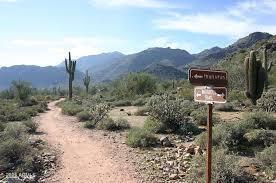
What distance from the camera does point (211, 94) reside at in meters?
7.20

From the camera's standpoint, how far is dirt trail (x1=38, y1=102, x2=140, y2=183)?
36.7 feet

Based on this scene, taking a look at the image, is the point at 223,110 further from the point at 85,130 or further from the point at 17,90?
the point at 17,90

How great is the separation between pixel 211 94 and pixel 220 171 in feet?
10.3

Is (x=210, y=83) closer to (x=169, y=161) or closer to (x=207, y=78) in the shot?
(x=207, y=78)

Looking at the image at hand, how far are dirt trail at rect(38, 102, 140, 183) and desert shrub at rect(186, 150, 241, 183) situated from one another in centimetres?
165

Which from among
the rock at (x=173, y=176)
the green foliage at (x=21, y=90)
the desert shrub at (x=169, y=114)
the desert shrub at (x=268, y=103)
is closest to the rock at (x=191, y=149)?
the rock at (x=173, y=176)

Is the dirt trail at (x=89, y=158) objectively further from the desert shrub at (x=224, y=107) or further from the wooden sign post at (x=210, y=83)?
the desert shrub at (x=224, y=107)

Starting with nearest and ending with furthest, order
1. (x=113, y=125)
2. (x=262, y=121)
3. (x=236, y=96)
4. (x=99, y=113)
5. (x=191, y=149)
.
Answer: (x=191, y=149)
(x=262, y=121)
(x=113, y=125)
(x=99, y=113)
(x=236, y=96)

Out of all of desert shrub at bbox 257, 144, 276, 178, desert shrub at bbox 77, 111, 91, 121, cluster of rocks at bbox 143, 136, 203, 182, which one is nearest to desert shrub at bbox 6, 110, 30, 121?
desert shrub at bbox 77, 111, 91, 121

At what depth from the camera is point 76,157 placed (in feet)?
44.7

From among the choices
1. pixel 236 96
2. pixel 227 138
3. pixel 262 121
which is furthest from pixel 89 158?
pixel 236 96

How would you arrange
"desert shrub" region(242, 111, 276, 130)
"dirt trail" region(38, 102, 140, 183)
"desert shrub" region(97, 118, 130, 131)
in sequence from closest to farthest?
"dirt trail" region(38, 102, 140, 183) → "desert shrub" region(242, 111, 276, 130) → "desert shrub" region(97, 118, 130, 131)

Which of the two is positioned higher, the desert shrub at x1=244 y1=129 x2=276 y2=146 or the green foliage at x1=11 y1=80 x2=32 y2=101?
the desert shrub at x1=244 y1=129 x2=276 y2=146

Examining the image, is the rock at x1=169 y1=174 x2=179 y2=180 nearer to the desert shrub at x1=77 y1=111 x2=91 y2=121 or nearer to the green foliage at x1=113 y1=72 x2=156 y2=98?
the desert shrub at x1=77 y1=111 x2=91 y2=121
